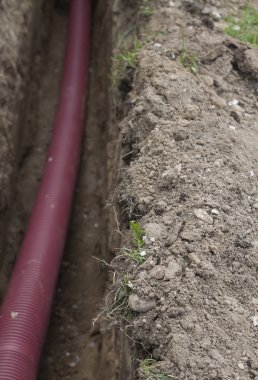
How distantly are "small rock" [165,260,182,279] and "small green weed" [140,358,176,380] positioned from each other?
0.36m

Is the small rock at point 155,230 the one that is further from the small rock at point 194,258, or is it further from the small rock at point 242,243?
the small rock at point 242,243

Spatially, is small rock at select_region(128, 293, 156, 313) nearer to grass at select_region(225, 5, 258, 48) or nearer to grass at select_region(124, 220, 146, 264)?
grass at select_region(124, 220, 146, 264)

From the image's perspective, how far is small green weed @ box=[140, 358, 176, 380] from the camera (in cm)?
171

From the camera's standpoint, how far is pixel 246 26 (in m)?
3.12

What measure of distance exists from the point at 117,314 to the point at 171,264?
0.33 m

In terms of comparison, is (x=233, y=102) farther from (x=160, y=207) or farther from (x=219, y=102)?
(x=160, y=207)

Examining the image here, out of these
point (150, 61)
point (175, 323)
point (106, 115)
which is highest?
point (150, 61)

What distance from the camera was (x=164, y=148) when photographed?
2445mm

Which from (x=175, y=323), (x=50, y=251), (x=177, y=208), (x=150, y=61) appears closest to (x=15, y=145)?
(x=50, y=251)

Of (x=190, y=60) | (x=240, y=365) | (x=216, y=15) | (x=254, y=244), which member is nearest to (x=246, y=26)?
(x=216, y=15)

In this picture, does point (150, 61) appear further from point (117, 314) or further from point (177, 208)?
point (117, 314)

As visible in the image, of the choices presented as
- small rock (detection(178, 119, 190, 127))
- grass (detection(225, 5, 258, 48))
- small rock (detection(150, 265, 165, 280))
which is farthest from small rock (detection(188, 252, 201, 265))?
grass (detection(225, 5, 258, 48))

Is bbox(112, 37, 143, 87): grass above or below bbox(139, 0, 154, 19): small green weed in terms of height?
below

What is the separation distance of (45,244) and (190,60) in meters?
1.53
